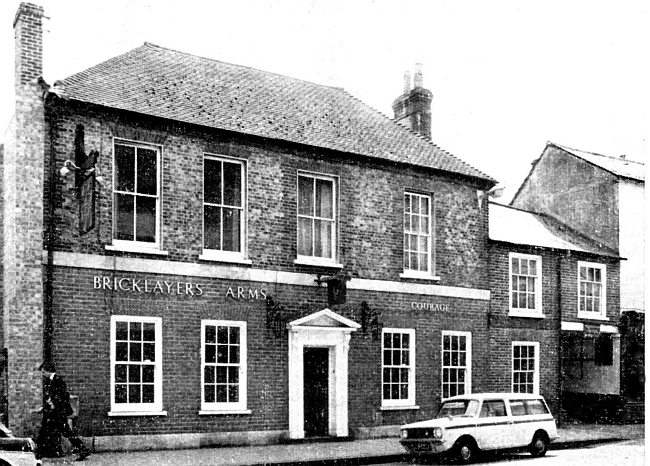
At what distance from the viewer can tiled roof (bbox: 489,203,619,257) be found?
2388 centimetres

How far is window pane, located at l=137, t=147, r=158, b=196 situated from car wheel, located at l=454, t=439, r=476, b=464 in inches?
308

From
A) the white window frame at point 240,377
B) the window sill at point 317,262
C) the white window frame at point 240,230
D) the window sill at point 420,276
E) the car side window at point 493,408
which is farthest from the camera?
the window sill at point 420,276

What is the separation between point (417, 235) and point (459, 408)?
5642mm

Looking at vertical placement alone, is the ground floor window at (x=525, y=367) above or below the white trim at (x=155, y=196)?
below

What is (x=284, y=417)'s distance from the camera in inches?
703

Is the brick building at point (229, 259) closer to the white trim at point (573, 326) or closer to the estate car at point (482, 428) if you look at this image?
the white trim at point (573, 326)

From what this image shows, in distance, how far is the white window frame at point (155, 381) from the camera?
15.6 m

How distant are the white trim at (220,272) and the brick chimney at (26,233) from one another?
0.51m

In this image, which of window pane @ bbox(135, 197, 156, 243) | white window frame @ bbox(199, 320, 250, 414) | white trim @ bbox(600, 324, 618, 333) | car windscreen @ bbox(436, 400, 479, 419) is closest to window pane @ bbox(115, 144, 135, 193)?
window pane @ bbox(135, 197, 156, 243)

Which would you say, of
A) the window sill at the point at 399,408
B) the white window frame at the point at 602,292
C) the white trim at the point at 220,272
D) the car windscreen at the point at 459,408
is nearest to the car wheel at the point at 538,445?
the car windscreen at the point at 459,408

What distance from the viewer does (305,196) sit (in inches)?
747

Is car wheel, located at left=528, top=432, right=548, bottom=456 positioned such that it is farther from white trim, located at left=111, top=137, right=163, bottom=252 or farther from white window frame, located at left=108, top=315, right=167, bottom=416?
white trim, located at left=111, top=137, right=163, bottom=252

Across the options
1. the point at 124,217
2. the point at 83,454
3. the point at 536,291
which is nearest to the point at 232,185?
the point at 124,217

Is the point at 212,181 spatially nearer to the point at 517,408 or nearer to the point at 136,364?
the point at 136,364
